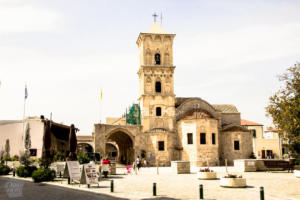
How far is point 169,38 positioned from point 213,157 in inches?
685

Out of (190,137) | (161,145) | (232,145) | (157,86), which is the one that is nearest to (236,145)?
(232,145)

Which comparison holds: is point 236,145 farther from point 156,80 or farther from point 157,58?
point 157,58

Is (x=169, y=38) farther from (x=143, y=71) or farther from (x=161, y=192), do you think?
(x=161, y=192)

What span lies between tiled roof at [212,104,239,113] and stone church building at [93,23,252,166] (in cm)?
82

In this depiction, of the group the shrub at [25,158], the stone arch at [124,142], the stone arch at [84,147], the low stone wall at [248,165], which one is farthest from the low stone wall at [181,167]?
the stone arch at [84,147]

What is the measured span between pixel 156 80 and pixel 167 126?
644 centimetres

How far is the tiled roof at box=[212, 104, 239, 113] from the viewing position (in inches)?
1802

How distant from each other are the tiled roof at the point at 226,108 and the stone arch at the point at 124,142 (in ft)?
44.2

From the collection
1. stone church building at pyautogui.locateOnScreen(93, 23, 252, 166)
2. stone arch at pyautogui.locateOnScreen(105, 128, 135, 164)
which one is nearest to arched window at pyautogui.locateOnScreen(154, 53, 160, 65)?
stone church building at pyautogui.locateOnScreen(93, 23, 252, 166)

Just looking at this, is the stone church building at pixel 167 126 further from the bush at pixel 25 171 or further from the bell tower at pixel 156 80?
the bush at pixel 25 171

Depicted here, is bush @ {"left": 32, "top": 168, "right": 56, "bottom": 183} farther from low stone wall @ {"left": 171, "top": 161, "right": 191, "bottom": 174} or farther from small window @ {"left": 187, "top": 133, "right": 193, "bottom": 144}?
small window @ {"left": 187, "top": 133, "right": 193, "bottom": 144}

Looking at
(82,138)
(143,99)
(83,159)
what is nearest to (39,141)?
(143,99)

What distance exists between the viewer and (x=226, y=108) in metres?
46.3

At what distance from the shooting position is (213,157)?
37844 mm
